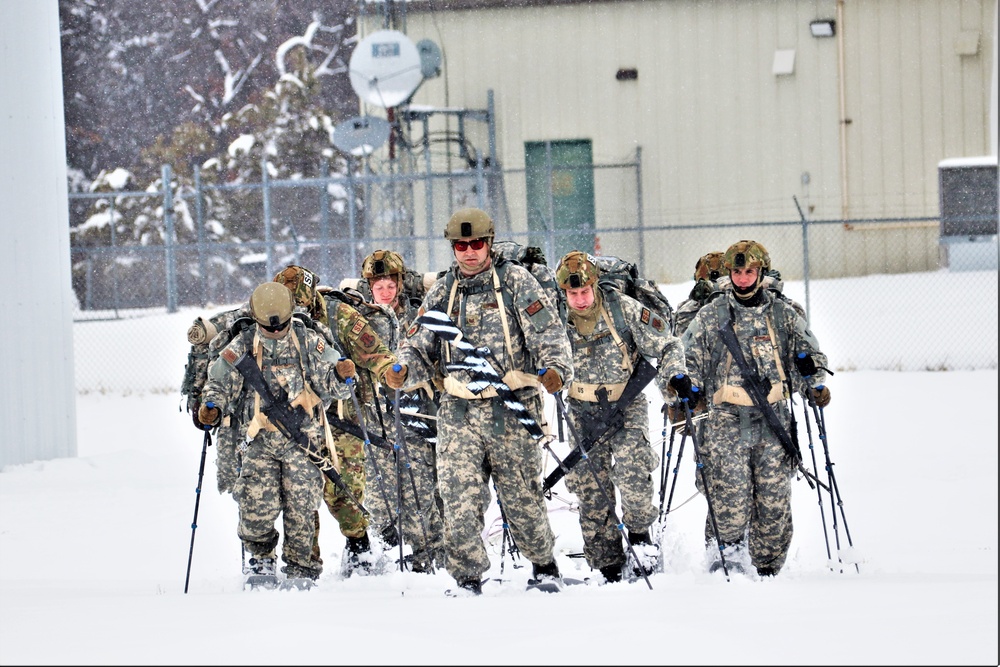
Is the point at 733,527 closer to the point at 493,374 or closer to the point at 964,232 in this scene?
the point at 493,374

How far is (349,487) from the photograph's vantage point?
8.14 meters

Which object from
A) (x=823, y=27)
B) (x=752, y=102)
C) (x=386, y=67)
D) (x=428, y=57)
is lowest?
(x=752, y=102)

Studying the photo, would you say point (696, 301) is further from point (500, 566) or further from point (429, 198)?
point (429, 198)

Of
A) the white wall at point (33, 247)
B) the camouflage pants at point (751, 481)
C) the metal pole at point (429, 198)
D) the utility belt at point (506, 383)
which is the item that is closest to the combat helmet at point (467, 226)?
the utility belt at point (506, 383)

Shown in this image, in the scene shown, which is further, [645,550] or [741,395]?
[645,550]

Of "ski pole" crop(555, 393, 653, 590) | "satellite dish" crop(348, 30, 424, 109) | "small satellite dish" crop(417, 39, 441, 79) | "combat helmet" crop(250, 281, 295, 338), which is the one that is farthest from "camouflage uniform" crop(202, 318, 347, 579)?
"small satellite dish" crop(417, 39, 441, 79)

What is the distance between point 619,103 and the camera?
71.7 feet

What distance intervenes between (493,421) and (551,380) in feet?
1.35

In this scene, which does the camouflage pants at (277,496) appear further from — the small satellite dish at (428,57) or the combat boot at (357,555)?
the small satellite dish at (428,57)

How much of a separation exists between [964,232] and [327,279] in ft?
31.1

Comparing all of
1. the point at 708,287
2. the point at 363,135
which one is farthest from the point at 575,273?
the point at 363,135

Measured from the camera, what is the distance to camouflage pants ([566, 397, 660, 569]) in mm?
7664

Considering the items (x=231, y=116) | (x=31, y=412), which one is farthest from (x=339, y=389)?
(x=231, y=116)

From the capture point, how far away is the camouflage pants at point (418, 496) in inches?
317
